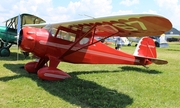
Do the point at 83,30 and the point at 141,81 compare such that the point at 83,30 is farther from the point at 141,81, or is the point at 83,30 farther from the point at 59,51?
the point at 141,81

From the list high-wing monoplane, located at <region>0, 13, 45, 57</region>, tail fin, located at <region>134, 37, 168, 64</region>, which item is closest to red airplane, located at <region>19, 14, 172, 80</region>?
tail fin, located at <region>134, 37, 168, 64</region>

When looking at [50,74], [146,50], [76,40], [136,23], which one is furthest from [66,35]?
[146,50]

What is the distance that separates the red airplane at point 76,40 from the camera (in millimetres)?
5250

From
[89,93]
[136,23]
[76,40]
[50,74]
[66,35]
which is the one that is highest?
[136,23]

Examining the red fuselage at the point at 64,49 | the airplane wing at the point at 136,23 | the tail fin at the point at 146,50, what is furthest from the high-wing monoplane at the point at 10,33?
the airplane wing at the point at 136,23

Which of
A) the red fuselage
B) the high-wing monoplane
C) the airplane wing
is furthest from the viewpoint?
the high-wing monoplane

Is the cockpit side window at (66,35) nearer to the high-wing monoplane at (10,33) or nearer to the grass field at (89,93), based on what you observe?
the grass field at (89,93)

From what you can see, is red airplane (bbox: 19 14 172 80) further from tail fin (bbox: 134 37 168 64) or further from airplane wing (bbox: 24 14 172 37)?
tail fin (bbox: 134 37 168 64)

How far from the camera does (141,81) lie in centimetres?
687

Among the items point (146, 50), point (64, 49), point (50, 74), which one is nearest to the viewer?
point (50, 74)

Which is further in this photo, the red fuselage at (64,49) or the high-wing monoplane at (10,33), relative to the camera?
the high-wing monoplane at (10,33)

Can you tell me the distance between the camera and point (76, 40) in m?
7.01

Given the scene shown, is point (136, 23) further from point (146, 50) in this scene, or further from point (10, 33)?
point (10, 33)

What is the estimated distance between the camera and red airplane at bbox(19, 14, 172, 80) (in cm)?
525
